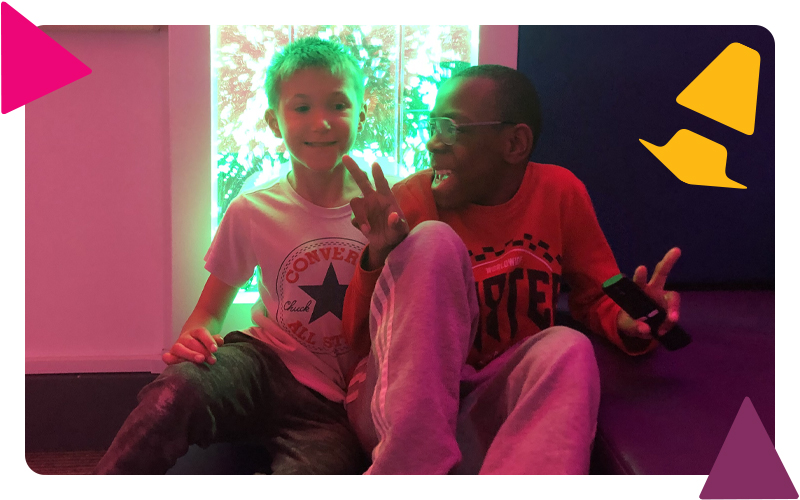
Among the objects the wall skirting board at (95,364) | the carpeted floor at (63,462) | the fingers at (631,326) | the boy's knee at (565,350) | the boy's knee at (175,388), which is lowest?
the carpeted floor at (63,462)

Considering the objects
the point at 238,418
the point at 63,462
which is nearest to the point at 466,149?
the point at 238,418

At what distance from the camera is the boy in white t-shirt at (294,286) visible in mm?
856

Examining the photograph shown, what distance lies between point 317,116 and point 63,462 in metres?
0.83

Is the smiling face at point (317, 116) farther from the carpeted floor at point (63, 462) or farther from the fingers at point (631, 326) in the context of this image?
the carpeted floor at point (63, 462)

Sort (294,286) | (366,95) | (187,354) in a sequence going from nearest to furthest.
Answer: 1. (187,354)
2. (294,286)
3. (366,95)

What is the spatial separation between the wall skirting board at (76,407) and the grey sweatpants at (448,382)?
639 millimetres

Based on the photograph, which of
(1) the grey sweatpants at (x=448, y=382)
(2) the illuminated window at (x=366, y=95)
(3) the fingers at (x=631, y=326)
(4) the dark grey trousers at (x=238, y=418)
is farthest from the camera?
(2) the illuminated window at (x=366, y=95)

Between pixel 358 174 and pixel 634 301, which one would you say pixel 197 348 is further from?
pixel 634 301

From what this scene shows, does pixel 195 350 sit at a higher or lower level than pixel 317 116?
lower

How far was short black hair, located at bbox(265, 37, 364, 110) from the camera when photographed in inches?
36.5

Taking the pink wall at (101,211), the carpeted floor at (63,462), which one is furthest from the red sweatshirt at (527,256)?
the carpeted floor at (63,462)

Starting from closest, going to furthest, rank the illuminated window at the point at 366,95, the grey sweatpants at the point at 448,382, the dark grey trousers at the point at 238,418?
the grey sweatpants at the point at 448,382 < the dark grey trousers at the point at 238,418 < the illuminated window at the point at 366,95

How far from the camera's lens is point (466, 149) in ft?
3.08
